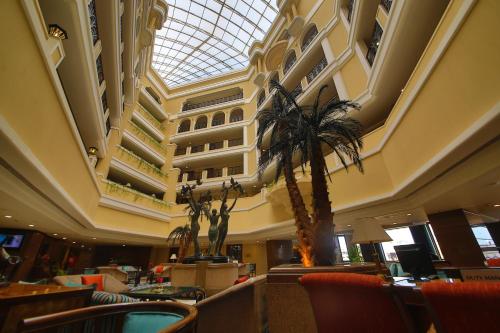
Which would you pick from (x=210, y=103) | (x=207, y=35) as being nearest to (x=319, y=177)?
(x=210, y=103)

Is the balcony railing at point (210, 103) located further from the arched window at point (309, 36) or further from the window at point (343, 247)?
the window at point (343, 247)

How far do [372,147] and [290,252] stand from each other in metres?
10.5

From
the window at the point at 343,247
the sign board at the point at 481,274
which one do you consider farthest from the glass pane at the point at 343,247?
the sign board at the point at 481,274

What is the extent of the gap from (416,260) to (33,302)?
478 cm

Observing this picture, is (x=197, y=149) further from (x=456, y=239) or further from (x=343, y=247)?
(x=456, y=239)

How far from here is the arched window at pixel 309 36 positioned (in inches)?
521

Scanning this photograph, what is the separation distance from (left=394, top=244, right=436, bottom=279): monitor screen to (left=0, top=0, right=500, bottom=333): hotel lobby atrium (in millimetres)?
20

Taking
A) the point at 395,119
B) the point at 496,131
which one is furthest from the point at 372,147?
the point at 496,131

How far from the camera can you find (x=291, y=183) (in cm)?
414

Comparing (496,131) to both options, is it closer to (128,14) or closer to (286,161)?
(286,161)

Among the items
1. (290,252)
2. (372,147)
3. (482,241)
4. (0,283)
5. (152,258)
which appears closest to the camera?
(0,283)

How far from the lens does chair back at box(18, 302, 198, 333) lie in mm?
919

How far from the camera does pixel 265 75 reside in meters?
17.6

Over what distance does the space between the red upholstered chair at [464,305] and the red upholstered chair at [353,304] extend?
0.64 ft
